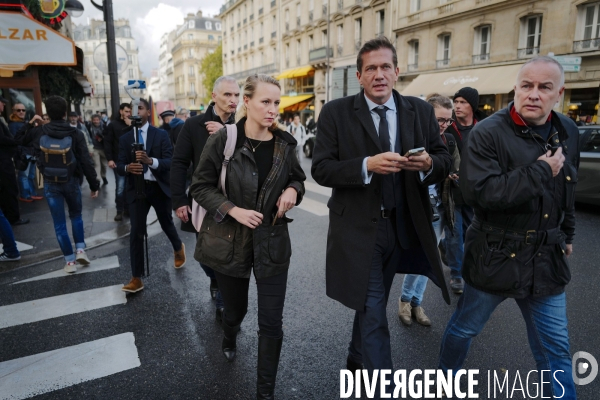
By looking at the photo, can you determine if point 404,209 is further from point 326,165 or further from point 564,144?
point 564,144

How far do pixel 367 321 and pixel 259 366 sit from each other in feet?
2.40

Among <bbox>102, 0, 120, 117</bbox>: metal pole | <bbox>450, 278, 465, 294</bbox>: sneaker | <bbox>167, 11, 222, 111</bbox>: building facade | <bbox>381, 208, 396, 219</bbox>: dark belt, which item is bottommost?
<bbox>450, 278, 465, 294</bbox>: sneaker

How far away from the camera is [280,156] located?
2.60 metres

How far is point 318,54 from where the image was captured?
34250 mm

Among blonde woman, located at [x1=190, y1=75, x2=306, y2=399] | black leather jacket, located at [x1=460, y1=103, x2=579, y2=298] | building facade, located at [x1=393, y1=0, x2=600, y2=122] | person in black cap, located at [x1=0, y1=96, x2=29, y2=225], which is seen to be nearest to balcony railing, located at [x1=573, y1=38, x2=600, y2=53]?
building facade, located at [x1=393, y1=0, x2=600, y2=122]

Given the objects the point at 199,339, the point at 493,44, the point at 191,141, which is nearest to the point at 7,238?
the point at 191,141

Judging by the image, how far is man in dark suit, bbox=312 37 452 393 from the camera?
235 centimetres

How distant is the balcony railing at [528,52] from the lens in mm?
18906

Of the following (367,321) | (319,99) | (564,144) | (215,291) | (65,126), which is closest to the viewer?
(564,144)

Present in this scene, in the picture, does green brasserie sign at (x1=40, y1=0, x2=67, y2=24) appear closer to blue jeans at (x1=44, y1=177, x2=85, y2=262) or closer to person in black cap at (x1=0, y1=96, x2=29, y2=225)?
person in black cap at (x1=0, y1=96, x2=29, y2=225)

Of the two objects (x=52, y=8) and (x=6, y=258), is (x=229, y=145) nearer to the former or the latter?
(x=6, y=258)

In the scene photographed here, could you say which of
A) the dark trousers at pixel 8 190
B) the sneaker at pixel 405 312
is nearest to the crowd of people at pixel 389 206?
the sneaker at pixel 405 312

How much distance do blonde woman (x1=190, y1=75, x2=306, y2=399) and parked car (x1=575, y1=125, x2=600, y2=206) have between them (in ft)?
23.3

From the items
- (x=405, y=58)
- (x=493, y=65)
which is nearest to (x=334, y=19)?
(x=405, y=58)
